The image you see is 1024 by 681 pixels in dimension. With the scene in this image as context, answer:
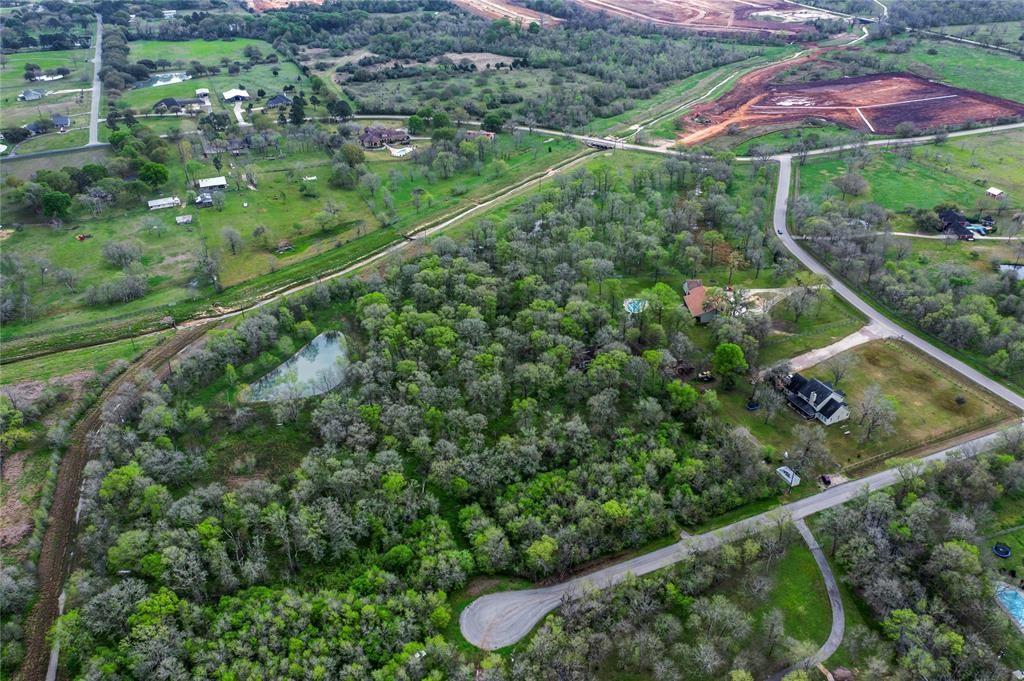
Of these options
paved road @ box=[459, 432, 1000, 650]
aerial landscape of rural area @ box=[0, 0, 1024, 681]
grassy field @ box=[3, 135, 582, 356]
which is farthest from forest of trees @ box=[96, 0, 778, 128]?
paved road @ box=[459, 432, 1000, 650]

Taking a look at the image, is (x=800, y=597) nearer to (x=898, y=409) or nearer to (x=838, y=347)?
(x=898, y=409)

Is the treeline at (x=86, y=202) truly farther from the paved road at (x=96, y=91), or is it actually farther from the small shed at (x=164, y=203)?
the paved road at (x=96, y=91)

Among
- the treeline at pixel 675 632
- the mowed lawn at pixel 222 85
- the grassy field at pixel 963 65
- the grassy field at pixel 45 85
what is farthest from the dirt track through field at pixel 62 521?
the grassy field at pixel 963 65

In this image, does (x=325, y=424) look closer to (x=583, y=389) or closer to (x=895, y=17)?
(x=583, y=389)

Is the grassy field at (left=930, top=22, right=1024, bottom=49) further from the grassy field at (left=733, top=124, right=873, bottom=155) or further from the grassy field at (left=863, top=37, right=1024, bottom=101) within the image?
the grassy field at (left=733, top=124, right=873, bottom=155)

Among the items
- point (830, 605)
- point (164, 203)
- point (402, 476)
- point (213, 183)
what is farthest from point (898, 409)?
point (164, 203)
